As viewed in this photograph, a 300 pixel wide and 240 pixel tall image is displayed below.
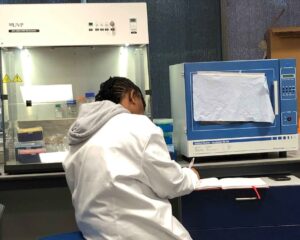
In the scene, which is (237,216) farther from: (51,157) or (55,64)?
(55,64)

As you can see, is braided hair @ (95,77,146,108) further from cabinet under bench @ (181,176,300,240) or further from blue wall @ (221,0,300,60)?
blue wall @ (221,0,300,60)

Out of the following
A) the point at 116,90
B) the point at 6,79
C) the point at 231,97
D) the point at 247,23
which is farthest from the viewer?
the point at 247,23

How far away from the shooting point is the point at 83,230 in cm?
168

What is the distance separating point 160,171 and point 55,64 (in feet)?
4.54

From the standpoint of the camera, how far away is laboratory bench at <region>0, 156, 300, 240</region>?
2141 mm

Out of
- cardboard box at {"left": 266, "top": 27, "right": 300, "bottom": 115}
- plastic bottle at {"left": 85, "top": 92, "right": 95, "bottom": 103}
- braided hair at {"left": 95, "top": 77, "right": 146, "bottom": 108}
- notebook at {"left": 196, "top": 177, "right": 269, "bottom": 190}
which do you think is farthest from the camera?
cardboard box at {"left": 266, "top": 27, "right": 300, "bottom": 115}

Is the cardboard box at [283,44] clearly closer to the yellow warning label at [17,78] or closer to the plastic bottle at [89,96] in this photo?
the plastic bottle at [89,96]

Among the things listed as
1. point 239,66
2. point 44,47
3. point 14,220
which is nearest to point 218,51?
point 239,66

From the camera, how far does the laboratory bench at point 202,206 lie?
2141 mm

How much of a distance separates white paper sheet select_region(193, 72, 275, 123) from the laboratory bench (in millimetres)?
261

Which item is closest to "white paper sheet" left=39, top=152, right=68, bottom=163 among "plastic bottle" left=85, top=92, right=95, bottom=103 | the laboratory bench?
the laboratory bench

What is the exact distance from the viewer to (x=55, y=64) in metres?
2.70

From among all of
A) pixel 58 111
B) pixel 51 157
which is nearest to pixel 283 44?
pixel 58 111

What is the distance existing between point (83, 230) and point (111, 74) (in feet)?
4.28
